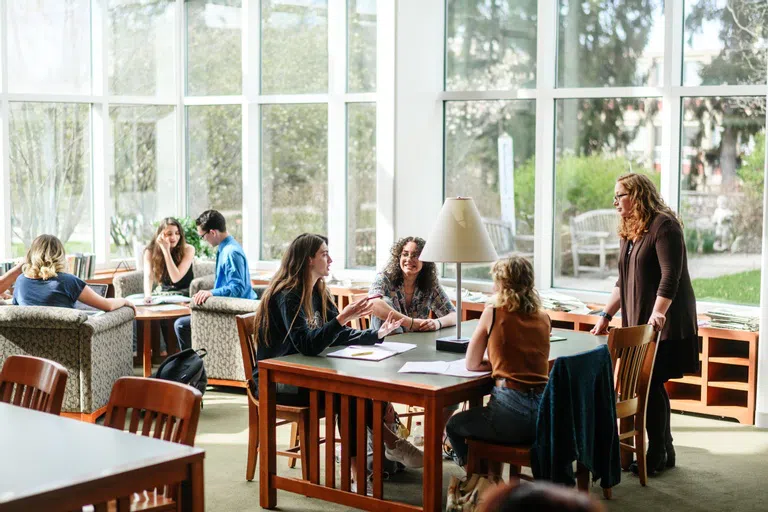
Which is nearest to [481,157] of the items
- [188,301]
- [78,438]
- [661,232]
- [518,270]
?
[188,301]

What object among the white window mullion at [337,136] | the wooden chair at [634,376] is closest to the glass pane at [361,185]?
the white window mullion at [337,136]

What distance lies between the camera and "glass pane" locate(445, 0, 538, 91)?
311 inches

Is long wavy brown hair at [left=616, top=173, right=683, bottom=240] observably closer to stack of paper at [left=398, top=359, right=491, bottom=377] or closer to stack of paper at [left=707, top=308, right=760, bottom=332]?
stack of paper at [left=398, top=359, right=491, bottom=377]

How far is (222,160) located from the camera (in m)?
9.50

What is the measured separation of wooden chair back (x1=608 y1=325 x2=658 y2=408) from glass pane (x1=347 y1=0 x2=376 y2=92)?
13.7 feet

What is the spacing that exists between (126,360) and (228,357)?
71 centimetres

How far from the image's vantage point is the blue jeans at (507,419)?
428 cm

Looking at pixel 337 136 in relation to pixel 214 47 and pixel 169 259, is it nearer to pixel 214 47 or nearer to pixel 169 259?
pixel 214 47

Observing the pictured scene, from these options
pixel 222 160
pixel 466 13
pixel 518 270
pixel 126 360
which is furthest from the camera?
pixel 222 160

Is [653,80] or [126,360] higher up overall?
[653,80]

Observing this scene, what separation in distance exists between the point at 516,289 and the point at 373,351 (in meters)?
0.85

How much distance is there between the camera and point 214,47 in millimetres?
9438

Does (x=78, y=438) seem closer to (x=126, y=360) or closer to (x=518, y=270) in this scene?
(x=518, y=270)

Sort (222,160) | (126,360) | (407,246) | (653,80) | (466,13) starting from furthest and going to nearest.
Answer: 1. (222,160)
2. (466,13)
3. (653,80)
4. (126,360)
5. (407,246)
